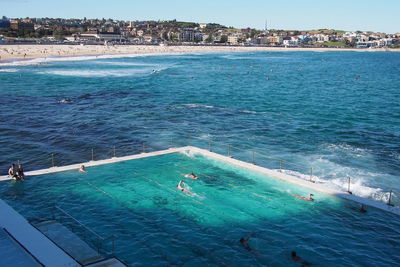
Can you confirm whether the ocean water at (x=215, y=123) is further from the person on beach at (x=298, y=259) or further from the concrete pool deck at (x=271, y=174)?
the person on beach at (x=298, y=259)

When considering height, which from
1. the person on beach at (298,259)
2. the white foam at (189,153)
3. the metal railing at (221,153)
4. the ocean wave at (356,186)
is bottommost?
the person on beach at (298,259)

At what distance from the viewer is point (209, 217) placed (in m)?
21.2

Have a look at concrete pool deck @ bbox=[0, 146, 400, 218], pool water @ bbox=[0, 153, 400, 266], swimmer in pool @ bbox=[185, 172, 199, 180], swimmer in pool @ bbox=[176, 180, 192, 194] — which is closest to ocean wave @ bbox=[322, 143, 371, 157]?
concrete pool deck @ bbox=[0, 146, 400, 218]

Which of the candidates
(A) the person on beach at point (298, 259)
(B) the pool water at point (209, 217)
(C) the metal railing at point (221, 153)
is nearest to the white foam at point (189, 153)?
(C) the metal railing at point (221, 153)

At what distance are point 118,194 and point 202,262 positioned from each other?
875cm

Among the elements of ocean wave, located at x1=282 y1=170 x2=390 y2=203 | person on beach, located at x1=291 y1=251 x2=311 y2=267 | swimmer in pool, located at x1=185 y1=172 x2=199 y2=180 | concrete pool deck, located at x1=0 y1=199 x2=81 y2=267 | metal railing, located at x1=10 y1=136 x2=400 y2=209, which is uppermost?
concrete pool deck, located at x1=0 y1=199 x2=81 y2=267

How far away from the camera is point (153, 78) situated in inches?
3725

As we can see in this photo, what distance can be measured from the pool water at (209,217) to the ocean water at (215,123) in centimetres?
442

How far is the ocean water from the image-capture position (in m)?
32.3

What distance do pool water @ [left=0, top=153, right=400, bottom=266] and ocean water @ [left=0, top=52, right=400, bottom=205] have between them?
442 centimetres

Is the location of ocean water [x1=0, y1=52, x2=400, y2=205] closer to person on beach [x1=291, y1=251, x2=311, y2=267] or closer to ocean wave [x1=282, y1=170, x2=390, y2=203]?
ocean wave [x1=282, y1=170, x2=390, y2=203]

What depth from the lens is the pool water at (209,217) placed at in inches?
698

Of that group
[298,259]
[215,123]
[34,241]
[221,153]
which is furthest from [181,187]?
[215,123]

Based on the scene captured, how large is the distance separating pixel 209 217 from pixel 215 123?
2600 centimetres
